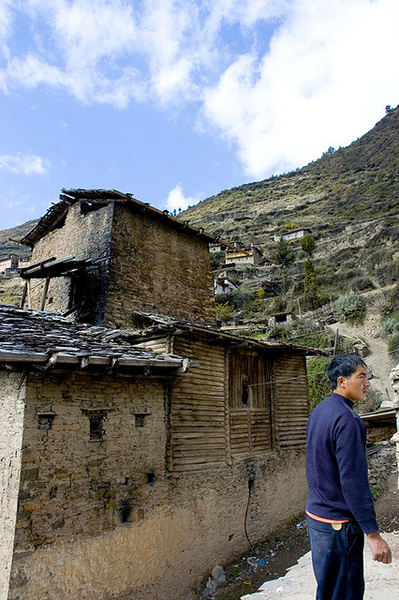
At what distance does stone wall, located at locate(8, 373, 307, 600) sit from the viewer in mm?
6078

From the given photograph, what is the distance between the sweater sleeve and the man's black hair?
438mm

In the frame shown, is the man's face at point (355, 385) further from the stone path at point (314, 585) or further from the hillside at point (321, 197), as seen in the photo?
the hillside at point (321, 197)

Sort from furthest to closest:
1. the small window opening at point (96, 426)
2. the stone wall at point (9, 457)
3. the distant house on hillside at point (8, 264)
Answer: the distant house on hillside at point (8, 264) → the small window opening at point (96, 426) → the stone wall at point (9, 457)

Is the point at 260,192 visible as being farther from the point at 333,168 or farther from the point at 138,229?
the point at 138,229

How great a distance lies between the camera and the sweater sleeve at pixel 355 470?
8.94ft

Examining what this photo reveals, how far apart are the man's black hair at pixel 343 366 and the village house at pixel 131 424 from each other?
14.0ft

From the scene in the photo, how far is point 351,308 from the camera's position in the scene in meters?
32.9

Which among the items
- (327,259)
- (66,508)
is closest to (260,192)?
A: (327,259)

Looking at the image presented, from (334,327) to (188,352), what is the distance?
25909 millimetres

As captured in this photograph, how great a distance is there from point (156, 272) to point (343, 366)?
35.0ft

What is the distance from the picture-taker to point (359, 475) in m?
2.80

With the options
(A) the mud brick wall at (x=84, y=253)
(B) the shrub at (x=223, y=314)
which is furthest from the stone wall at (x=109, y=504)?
(B) the shrub at (x=223, y=314)

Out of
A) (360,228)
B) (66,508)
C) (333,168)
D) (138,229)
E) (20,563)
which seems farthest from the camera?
(333,168)

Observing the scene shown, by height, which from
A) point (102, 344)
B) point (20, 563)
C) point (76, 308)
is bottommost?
point (20, 563)
